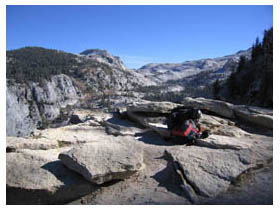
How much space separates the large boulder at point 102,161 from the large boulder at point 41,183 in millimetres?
253

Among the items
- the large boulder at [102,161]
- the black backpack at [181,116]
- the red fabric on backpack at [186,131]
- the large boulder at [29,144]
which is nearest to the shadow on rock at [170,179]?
the large boulder at [102,161]

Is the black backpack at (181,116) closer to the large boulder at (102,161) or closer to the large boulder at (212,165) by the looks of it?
the large boulder at (212,165)

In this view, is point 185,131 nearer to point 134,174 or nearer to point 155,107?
point 134,174

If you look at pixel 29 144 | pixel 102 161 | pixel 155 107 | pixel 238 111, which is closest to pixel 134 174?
pixel 102 161

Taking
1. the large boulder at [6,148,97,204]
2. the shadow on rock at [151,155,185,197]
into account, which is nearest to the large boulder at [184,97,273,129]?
the shadow on rock at [151,155,185,197]

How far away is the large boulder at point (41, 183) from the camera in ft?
15.4

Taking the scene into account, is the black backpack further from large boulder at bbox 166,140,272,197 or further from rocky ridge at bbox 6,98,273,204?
large boulder at bbox 166,140,272,197

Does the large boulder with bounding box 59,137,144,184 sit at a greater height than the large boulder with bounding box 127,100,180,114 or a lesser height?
lesser

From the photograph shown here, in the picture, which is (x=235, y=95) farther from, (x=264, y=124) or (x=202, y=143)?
(x=202, y=143)

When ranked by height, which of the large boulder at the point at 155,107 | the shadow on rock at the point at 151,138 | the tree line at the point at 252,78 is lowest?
the shadow on rock at the point at 151,138

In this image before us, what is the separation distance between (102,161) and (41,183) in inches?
61.2

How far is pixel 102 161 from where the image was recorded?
530 cm

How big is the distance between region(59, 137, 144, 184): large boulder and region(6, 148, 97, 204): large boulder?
0.83 ft

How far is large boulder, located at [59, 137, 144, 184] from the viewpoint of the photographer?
196 inches
